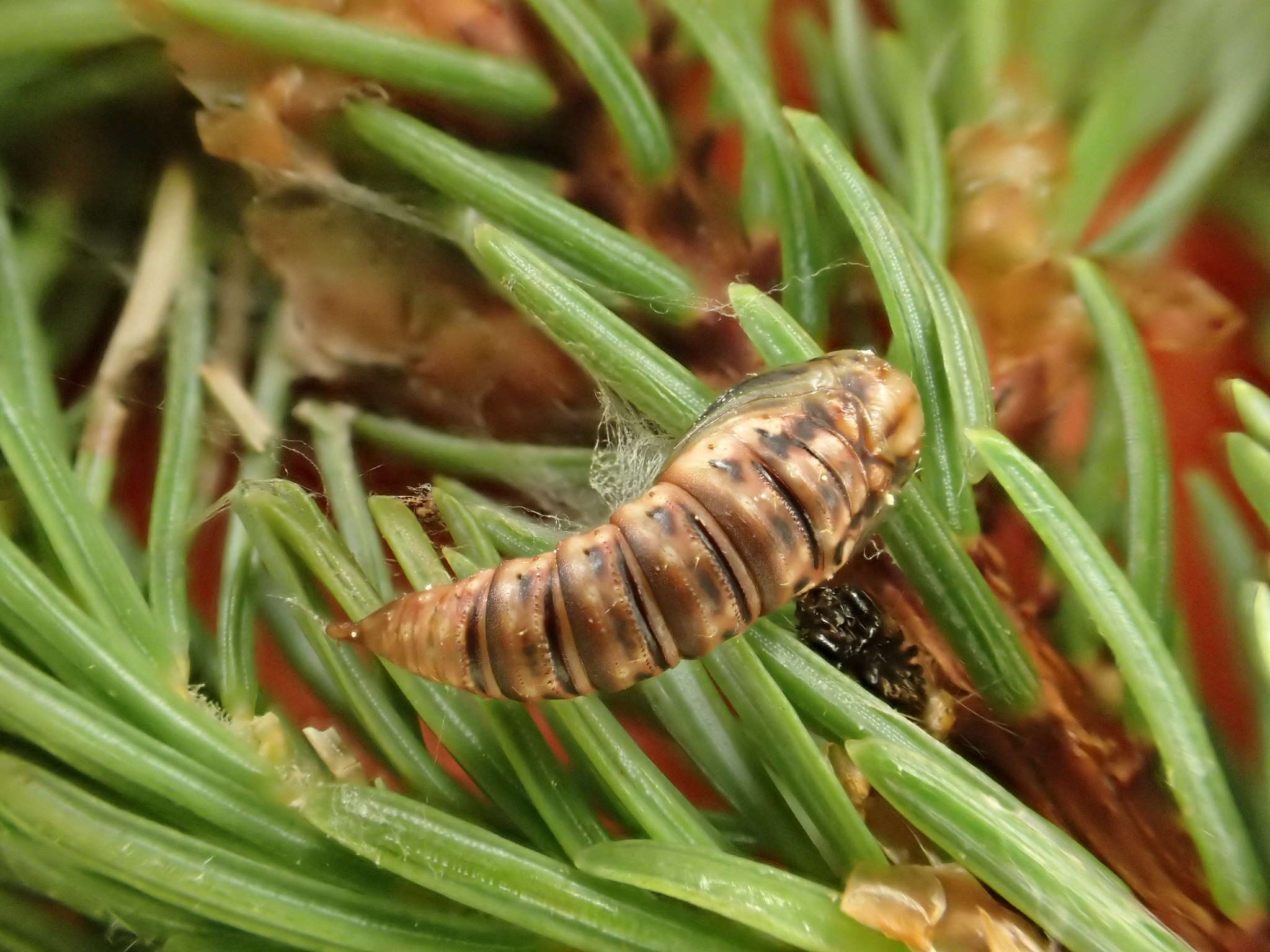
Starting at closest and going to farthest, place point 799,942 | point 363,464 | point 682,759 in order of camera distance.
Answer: point 799,942
point 682,759
point 363,464

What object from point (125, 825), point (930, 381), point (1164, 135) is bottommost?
point (125, 825)

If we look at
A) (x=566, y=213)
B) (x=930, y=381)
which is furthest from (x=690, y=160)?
(x=930, y=381)

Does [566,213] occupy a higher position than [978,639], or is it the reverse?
[566,213]

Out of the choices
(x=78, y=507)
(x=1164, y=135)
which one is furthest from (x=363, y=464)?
(x=1164, y=135)

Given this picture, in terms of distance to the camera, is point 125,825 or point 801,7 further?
point 801,7

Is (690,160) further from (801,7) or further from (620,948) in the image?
(620,948)

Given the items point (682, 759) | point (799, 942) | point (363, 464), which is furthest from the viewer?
point (363, 464)
